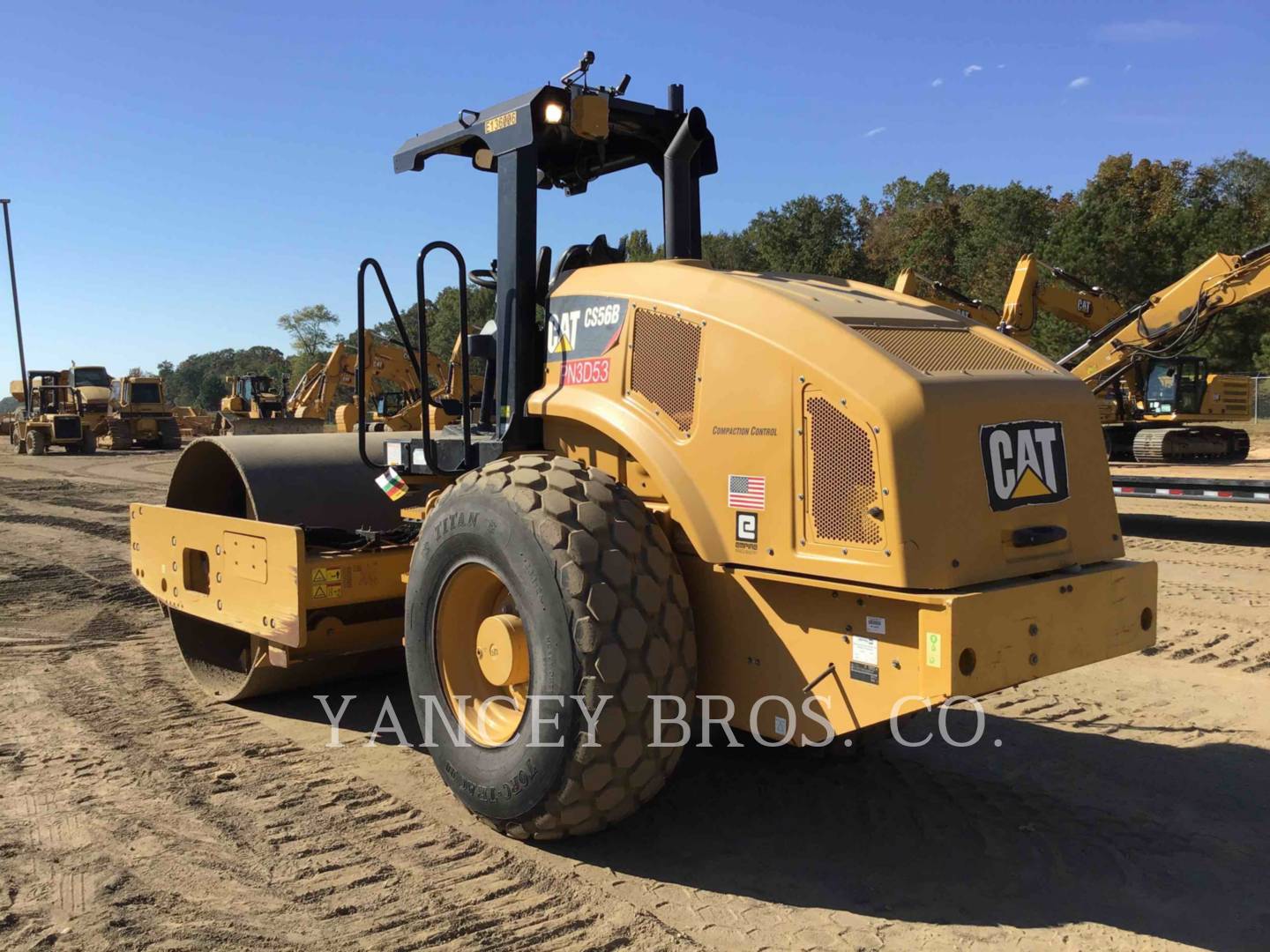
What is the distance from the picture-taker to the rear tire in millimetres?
3234

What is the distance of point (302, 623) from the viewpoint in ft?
14.6

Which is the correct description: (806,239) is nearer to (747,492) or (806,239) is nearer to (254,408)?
(254,408)

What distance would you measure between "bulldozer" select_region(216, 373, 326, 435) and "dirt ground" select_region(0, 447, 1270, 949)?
26.5 meters

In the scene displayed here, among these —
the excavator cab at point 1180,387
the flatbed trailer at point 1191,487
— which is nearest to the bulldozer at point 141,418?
the excavator cab at point 1180,387

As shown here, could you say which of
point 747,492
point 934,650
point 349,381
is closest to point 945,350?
point 747,492

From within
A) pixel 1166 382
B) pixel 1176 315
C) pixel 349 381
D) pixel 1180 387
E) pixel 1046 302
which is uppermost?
pixel 1046 302

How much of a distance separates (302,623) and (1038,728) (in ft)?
11.3

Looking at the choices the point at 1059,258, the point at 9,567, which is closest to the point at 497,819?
the point at 9,567

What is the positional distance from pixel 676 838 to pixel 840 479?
1.49 m

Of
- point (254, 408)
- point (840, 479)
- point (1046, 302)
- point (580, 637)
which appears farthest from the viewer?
point (254, 408)

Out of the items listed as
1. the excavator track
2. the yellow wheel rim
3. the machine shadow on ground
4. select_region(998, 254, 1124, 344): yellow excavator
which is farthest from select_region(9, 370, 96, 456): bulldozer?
the yellow wheel rim

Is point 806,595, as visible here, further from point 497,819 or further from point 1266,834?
point 1266,834

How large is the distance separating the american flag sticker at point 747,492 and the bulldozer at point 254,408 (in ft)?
92.7

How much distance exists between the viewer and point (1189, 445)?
19859mm
